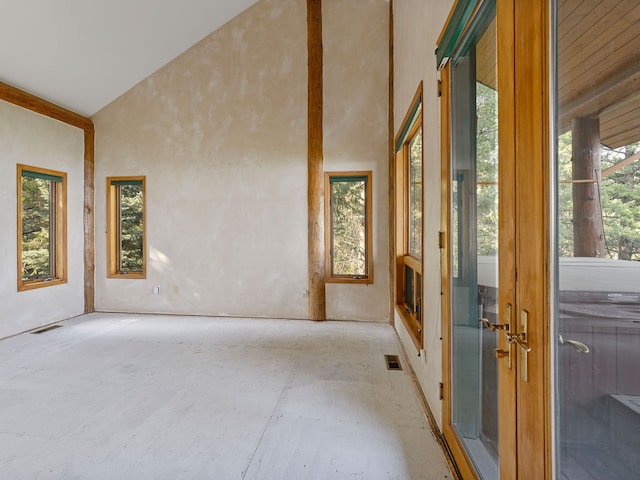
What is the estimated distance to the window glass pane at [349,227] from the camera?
4.87 metres

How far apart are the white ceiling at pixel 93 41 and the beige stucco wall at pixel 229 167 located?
23 centimetres

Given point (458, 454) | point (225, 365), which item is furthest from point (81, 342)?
point (458, 454)

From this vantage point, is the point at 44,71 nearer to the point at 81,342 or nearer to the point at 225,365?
the point at 81,342

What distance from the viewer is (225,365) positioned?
3182 millimetres

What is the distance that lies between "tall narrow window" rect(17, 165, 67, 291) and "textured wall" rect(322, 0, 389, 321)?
13.2 feet

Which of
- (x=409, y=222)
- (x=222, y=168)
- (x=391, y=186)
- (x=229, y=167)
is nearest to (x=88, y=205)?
(x=222, y=168)

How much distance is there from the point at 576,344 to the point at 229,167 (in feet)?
16.1

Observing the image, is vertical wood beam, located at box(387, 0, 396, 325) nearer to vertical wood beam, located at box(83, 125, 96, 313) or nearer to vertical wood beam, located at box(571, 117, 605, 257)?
vertical wood beam, located at box(571, 117, 605, 257)

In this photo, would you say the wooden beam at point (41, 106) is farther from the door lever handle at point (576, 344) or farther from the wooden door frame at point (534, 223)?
the door lever handle at point (576, 344)

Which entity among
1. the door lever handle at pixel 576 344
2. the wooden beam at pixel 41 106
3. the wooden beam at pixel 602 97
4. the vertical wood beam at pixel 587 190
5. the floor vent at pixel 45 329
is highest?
the wooden beam at pixel 41 106

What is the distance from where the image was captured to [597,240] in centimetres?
77

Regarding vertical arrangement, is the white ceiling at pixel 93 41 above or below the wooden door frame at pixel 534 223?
above

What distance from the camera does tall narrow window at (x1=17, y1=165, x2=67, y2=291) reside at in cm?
438

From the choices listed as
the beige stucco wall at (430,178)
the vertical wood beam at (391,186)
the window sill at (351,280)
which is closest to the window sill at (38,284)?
the window sill at (351,280)
